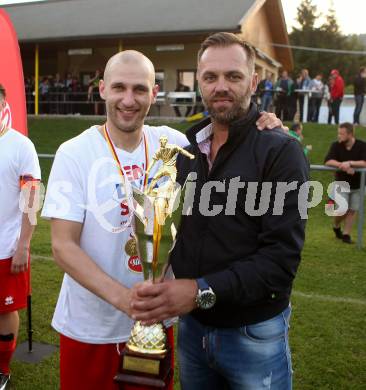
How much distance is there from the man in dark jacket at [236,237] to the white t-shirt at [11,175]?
67.1 inches

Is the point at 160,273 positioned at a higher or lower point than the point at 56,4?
lower

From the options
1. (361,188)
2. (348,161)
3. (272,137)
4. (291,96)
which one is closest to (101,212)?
(272,137)

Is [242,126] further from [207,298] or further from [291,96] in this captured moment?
[291,96]

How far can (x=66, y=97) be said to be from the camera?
21.7m

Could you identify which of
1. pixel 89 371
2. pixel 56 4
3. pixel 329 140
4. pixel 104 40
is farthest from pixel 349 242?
pixel 56 4

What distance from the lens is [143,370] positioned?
1.90m

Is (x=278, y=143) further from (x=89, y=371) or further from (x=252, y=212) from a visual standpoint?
(x=89, y=371)

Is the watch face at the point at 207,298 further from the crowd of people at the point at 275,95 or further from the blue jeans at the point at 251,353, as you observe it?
the crowd of people at the point at 275,95

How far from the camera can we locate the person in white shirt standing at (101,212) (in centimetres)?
222

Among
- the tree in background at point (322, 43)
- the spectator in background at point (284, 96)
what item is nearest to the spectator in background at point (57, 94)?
the spectator in background at point (284, 96)

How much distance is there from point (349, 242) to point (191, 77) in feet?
48.6

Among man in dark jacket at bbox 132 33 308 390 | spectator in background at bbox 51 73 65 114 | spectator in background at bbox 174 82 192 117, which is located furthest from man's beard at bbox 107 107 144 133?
spectator in background at bbox 51 73 65 114

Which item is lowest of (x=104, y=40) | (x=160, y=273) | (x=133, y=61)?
(x=160, y=273)

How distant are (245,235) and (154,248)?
1.24 feet
